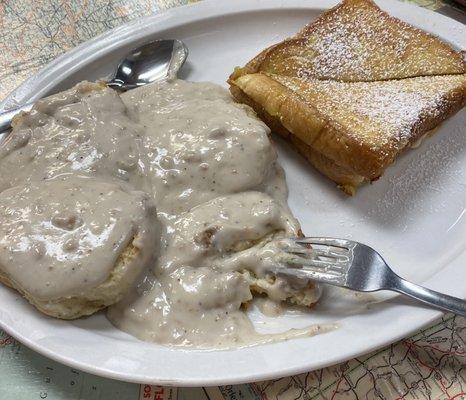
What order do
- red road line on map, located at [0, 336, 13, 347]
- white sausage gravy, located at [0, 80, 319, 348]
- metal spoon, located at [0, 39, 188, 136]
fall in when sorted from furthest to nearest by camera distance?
metal spoon, located at [0, 39, 188, 136] → red road line on map, located at [0, 336, 13, 347] → white sausage gravy, located at [0, 80, 319, 348]

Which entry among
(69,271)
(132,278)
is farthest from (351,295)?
(69,271)

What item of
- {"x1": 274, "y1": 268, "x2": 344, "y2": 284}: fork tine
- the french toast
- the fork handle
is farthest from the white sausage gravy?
the fork handle

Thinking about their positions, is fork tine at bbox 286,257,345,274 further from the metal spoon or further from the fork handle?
the metal spoon

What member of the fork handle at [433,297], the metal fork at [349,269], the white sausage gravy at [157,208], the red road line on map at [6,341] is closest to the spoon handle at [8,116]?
the white sausage gravy at [157,208]

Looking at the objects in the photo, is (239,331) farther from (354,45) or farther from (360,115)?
(354,45)

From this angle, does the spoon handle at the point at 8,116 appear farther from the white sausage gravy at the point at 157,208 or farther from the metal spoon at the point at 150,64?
the metal spoon at the point at 150,64

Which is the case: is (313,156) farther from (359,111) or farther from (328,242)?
(328,242)
